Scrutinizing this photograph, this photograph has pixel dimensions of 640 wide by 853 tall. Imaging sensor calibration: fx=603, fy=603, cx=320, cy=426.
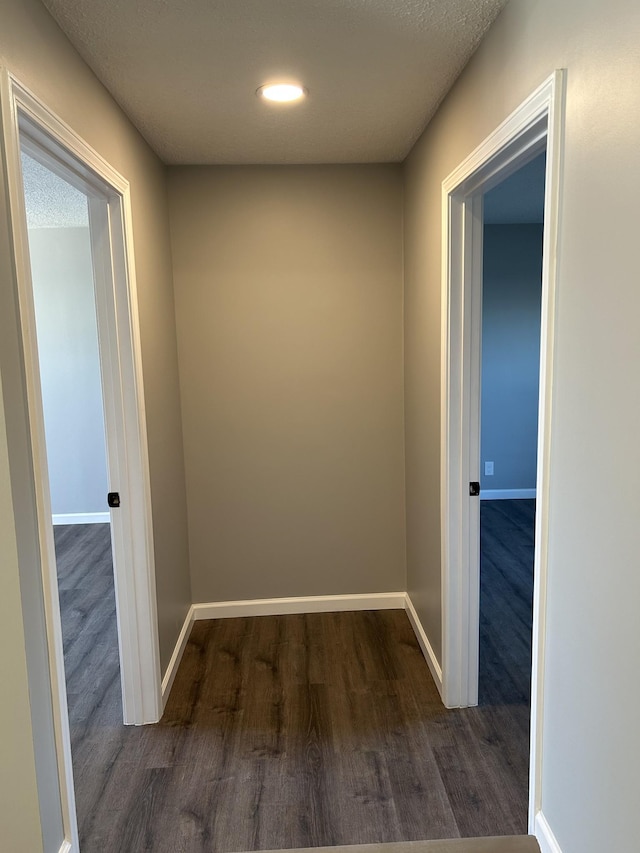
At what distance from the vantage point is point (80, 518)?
17.7ft

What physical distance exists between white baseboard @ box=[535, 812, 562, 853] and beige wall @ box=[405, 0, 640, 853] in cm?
4

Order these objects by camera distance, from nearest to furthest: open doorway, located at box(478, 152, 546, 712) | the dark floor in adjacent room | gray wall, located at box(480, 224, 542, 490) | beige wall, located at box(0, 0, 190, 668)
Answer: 1. beige wall, located at box(0, 0, 190, 668)
2. the dark floor in adjacent room
3. open doorway, located at box(478, 152, 546, 712)
4. gray wall, located at box(480, 224, 542, 490)

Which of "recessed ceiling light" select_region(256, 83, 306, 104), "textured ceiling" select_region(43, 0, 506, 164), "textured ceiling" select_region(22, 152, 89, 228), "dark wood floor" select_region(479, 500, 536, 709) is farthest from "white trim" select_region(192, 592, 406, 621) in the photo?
"recessed ceiling light" select_region(256, 83, 306, 104)

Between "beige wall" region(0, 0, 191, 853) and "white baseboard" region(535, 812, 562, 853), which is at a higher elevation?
"beige wall" region(0, 0, 191, 853)

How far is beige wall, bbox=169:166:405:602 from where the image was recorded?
3084 millimetres

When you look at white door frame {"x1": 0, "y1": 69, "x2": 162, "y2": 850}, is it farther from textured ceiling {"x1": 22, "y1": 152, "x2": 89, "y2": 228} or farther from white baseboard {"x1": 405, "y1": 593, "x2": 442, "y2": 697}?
white baseboard {"x1": 405, "y1": 593, "x2": 442, "y2": 697}

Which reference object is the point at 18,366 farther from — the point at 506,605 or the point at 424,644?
the point at 506,605

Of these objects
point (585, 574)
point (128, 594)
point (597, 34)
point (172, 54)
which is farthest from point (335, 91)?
point (128, 594)

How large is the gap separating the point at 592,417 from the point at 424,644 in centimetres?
195

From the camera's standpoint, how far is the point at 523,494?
5.59 meters

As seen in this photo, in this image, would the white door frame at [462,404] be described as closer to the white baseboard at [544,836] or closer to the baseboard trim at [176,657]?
the white baseboard at [544,836]

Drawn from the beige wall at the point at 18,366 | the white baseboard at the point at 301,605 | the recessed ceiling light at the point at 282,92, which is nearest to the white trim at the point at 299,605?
the white baseboard at the point at 301,605

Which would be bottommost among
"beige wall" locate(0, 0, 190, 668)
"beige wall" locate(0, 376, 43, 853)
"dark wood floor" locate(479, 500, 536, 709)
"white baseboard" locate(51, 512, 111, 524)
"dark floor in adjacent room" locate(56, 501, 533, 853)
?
"dark floor in adjacent room" locate(56, 501, 533, 853)

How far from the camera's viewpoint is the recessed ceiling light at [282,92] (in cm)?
206
